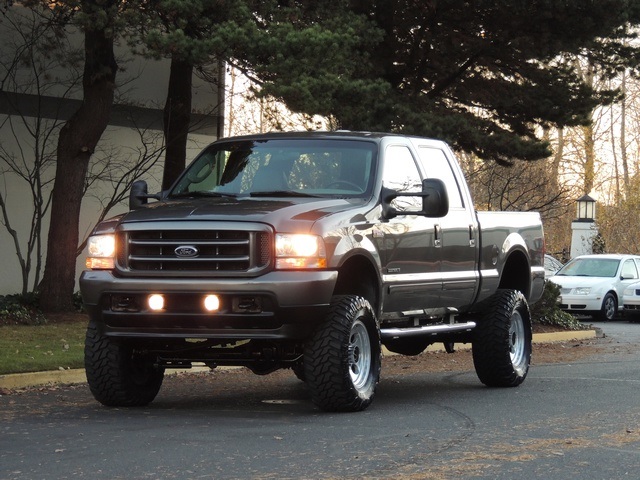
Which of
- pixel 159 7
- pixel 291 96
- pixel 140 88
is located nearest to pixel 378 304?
pixel 291 96

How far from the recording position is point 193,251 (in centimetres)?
997

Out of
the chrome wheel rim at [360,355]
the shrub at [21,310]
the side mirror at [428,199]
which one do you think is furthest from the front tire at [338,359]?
the shrub at [21,310]

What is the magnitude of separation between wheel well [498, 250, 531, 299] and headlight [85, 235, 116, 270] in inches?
193

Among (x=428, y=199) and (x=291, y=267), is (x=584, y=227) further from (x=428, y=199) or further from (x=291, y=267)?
(x=291, y=267)

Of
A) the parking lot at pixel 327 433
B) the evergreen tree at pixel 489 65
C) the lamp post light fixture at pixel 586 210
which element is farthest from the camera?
the lamp post light fixture at pixel 586 210

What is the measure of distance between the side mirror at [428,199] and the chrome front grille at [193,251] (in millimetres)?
1510

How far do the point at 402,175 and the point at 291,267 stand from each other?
7.42 feet

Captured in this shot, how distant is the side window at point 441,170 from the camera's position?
40.6ft

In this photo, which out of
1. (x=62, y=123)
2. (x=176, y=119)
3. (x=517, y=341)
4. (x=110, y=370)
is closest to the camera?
(x=110, y=370)

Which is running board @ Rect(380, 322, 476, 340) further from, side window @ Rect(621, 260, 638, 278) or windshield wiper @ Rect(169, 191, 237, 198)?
side window @ Rect(621, 260, 638, 278)

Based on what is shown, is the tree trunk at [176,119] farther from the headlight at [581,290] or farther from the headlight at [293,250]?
the headlight at [293,250]

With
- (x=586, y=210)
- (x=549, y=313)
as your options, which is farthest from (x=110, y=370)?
(x=586, y=210)

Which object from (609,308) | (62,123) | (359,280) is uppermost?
(62,123)

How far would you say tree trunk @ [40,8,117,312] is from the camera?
20.9 meters
